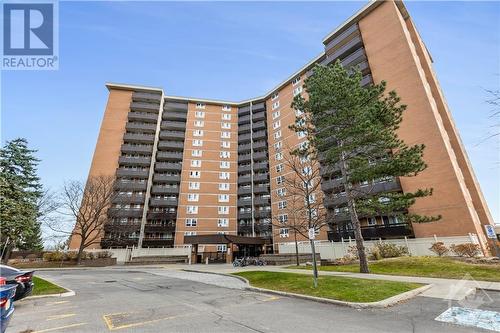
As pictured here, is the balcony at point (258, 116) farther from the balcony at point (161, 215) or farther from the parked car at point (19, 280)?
the parked car at point (19, 280)

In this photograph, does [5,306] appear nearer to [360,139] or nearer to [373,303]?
[373,303]

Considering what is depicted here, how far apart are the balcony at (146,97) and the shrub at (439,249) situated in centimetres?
6447

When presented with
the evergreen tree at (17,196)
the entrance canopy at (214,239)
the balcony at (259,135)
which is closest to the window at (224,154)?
the balcony at (259,135)

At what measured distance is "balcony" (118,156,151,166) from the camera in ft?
192

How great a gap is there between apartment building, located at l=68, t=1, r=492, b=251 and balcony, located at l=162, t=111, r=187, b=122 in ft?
0.86

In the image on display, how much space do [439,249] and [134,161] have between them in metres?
56.8

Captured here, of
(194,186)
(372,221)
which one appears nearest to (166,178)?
(194,186)

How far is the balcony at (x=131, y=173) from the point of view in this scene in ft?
187

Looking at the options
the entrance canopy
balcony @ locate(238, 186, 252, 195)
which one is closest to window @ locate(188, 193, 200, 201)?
balcony @ locate(238, 186, 252, 195)

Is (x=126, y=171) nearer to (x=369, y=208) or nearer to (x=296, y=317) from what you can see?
(x=369, y=208)

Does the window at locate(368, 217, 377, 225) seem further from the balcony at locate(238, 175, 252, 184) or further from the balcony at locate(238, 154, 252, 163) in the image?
the balcony at locate(238, 154, 252, 163)

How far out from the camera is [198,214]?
2285 inches

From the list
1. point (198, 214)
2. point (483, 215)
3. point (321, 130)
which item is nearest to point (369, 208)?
point (321, 130)

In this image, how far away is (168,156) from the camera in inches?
2495
